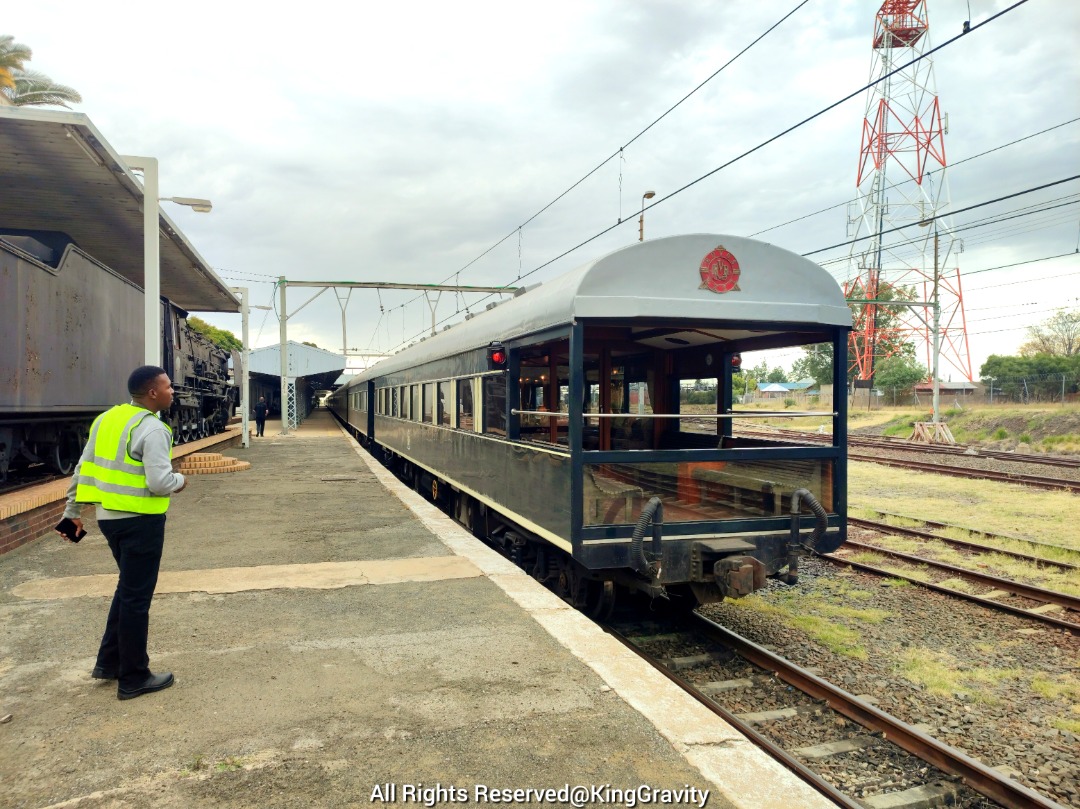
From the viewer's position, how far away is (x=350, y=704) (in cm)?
342

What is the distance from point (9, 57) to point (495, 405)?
79.5ft

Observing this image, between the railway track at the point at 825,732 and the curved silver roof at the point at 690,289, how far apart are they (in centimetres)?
262

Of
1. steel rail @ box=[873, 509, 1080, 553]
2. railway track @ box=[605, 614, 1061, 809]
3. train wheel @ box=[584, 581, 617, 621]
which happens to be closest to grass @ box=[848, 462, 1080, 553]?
steel rail @ box=[873, 509, 1080, 553]

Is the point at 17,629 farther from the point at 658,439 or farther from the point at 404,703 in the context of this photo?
the point at 658,439

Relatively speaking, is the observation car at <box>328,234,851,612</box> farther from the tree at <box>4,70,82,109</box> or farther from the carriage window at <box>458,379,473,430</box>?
the tree at <box>4,70,82,109</box>

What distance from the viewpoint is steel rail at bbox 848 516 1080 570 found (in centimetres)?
848

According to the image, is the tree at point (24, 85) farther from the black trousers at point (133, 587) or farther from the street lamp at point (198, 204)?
the black trousers at point (133, 587)

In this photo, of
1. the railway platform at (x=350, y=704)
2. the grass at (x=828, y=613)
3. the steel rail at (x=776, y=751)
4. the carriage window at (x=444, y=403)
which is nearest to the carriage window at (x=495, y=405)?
the railway platform at (x=350, y=704)

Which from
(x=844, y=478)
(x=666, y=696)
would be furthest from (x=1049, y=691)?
(x=666, y=696)

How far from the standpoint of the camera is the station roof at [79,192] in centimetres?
799

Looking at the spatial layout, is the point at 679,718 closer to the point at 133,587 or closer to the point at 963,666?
the point at 133,587

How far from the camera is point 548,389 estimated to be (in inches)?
257

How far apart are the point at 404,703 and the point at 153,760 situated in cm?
107

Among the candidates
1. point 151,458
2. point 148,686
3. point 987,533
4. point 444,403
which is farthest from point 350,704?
point 987,533
